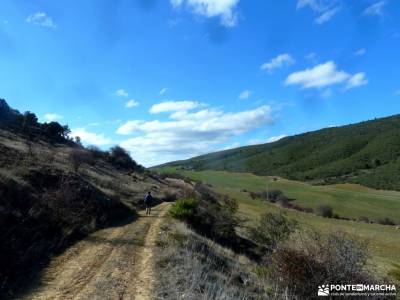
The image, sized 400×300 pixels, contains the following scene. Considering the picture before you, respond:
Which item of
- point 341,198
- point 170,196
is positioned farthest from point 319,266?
point 341,198

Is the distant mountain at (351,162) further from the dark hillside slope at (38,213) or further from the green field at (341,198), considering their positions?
the dark hillside slope at (38,213)

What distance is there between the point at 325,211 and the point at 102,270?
71.1 meters

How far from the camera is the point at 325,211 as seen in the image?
262 ft

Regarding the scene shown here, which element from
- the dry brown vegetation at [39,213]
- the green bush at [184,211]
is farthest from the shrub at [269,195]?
the dry brown vegetation at [39,213]

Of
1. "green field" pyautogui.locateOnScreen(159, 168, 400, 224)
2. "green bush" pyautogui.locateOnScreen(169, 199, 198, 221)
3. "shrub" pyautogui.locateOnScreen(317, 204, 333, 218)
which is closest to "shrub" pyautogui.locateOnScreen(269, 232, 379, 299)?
"green bush" pyautogui.locateOnScreen(169, 199, 198, 221)

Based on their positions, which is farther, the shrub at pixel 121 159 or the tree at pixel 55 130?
the shrub at pixel 121 159

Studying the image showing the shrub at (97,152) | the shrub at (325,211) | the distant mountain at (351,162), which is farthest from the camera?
the distant mountain at (351,162)

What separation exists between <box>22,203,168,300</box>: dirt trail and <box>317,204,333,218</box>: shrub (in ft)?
209

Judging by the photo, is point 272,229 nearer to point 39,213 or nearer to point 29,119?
point 39,213

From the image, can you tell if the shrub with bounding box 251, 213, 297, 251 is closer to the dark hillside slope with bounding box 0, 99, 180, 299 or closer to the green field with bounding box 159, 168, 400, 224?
the dark hillside slope with bounding box 0, 99, 180, 299

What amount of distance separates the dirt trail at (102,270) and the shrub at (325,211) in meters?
63.8

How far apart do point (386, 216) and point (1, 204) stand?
246 feet

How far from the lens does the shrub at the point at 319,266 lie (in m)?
13.6

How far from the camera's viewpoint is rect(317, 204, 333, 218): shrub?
78.9 meters
